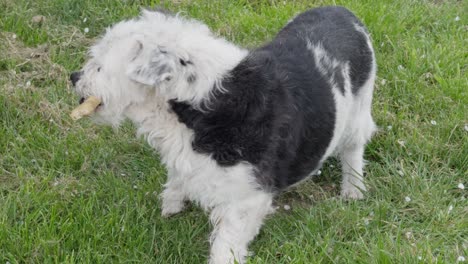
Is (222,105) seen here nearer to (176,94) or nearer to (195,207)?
(176,94)

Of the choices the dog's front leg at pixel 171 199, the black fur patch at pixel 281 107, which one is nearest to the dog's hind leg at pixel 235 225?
the black fur patch at pixel 281 107

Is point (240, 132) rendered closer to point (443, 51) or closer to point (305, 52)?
point (305, 52)

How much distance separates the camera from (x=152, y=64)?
122 inches

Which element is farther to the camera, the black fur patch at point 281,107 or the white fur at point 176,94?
the black fur patch at point 281,107

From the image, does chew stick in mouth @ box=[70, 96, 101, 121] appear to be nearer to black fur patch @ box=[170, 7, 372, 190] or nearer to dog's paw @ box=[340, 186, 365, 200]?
black fur patch @ box=[170, 7, 372, 190]

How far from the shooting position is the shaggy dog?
3.24 metres

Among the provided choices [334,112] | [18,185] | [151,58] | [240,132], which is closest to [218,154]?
[240,132]

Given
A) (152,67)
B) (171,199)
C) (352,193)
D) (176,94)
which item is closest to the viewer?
(152,67)

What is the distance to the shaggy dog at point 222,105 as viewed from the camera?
3.24 meters

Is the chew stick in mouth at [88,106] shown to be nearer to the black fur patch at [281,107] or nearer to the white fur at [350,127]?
the black fur patch at [281,107]

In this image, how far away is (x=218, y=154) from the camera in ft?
11.1

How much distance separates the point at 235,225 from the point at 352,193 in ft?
3.86

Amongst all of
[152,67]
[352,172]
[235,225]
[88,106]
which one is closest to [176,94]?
[152,67]

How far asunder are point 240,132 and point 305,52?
0.81 m
